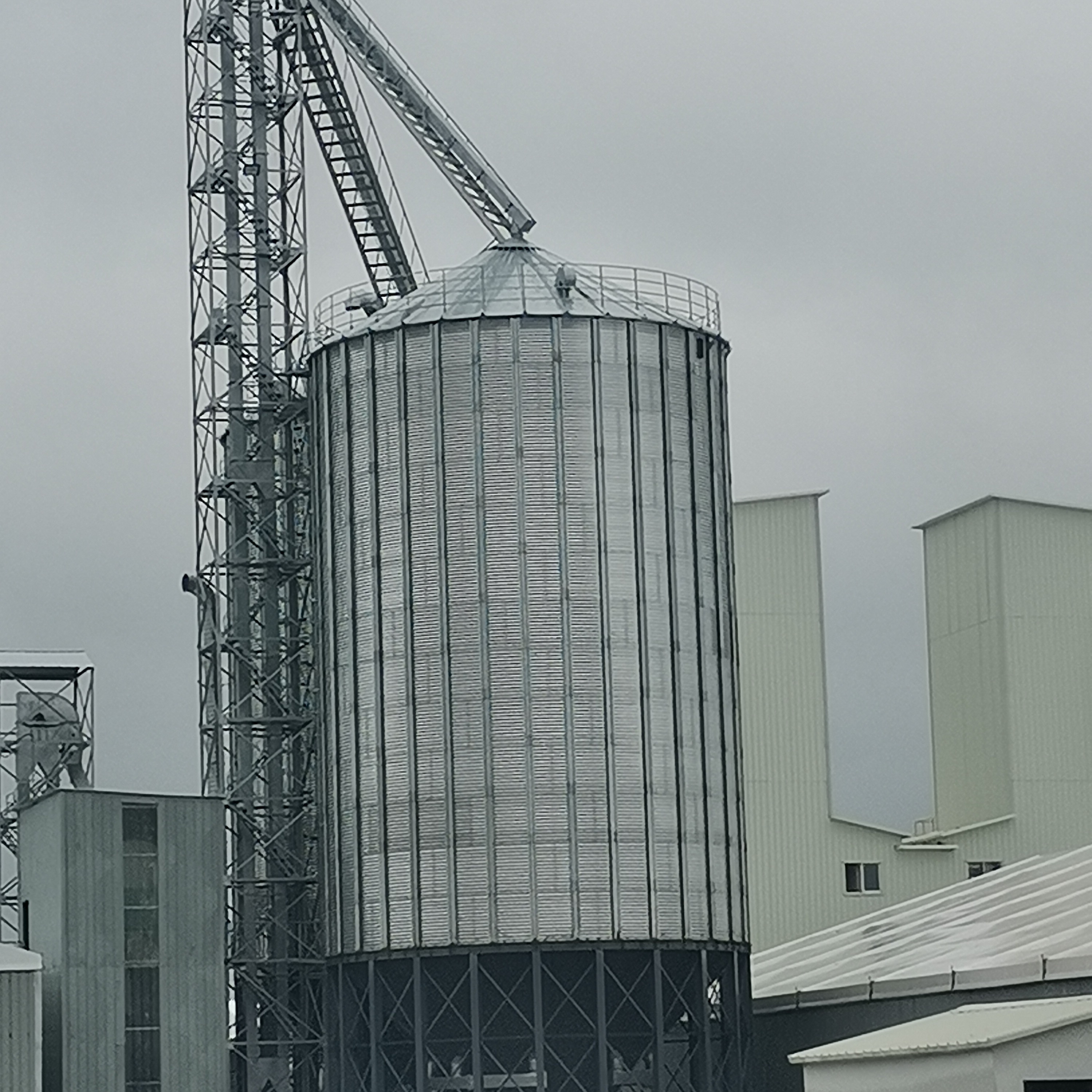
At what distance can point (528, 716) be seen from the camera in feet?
173

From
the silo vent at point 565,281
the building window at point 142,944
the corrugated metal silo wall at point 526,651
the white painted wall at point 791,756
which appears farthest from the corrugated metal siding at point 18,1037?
the white painted wall at point 791,756

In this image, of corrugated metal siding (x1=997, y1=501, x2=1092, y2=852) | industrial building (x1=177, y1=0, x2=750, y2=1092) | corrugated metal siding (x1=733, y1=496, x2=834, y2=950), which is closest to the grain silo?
industrial building (x1=177, y1=0, x2=750, y2=1092)

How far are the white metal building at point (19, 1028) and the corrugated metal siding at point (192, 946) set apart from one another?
162 inches

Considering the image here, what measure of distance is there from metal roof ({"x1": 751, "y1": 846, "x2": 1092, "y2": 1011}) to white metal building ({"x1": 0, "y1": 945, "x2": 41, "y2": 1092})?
52.3ft

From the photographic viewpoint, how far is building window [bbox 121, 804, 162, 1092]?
53.1 m

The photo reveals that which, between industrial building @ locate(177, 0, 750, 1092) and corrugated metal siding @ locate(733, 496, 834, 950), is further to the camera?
corrugated metal siding @ locate(733, 496, 834, 950)

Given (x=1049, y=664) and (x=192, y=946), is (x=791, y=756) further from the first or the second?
(x=192, y=946)

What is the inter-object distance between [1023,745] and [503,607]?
26.8m

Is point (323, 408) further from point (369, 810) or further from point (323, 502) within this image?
point (369, 810)

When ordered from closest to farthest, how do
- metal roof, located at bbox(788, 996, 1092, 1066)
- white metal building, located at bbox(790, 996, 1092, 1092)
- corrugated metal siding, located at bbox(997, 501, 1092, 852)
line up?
white metal building, located at bbox(790, 996, 1092, 1092) < metal roof, located at bbox(788, 996, 1092, 1066) < corrugated metal siding, located at bbox(997, 501, 1092, 852)

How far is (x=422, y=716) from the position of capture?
5319 cm

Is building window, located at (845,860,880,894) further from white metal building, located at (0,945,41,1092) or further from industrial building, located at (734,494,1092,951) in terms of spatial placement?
white metal building, located at (0,945,41,1092)

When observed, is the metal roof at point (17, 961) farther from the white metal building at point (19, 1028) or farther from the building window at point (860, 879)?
the building window at point (860, 879)

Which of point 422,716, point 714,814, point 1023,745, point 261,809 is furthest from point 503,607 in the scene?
point 1023,745
